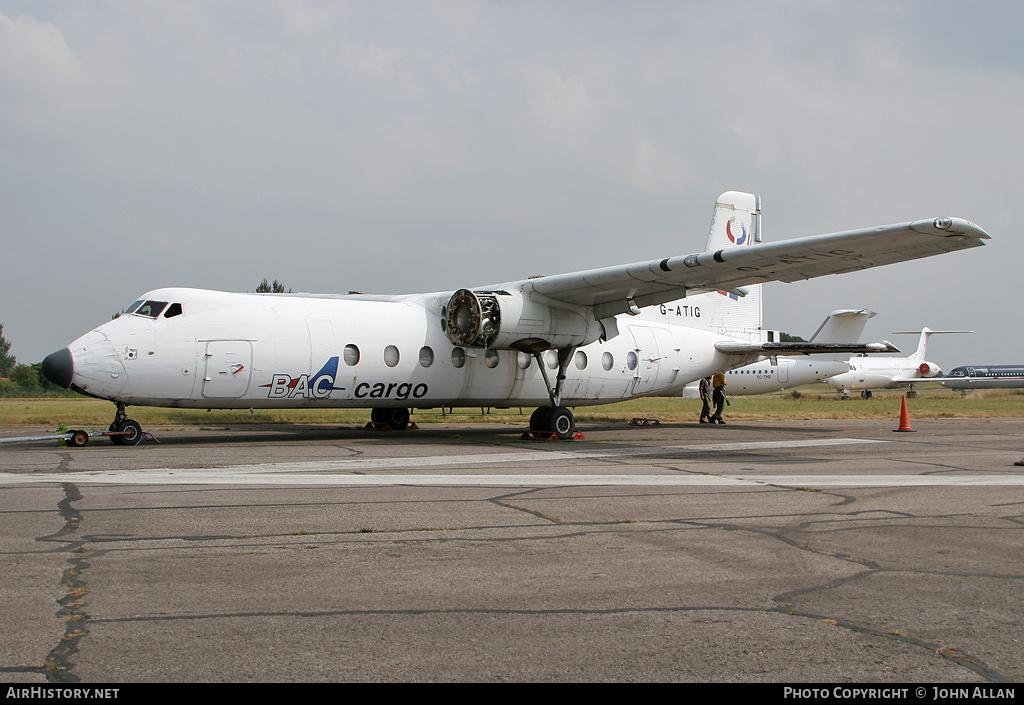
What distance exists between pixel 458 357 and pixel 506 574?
→ 13.0 m

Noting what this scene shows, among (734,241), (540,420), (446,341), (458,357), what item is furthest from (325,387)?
(734,241)

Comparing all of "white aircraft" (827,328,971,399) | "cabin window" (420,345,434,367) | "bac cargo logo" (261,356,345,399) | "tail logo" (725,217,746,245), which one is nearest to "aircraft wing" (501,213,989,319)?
"cabin window" (420,345,434,367)

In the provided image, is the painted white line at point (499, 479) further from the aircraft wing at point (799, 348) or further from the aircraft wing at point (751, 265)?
the aircraft wing at point (799, 348)

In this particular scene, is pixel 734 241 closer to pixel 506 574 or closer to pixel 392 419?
pixel 392 419

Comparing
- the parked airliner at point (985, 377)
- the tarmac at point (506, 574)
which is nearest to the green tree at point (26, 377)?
the tarmac at point (506, 574)

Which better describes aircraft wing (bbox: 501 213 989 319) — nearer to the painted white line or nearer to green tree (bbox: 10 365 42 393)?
the painted white line

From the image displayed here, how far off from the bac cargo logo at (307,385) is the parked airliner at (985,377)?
7019cm

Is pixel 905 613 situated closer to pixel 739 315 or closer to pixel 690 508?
pixel 690 508

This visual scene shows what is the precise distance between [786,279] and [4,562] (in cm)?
1433

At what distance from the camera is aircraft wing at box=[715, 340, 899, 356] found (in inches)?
861

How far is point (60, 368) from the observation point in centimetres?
1388

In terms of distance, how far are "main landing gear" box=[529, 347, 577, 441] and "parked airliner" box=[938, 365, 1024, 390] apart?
65.3m

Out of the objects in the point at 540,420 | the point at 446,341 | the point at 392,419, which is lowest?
the point at 392,419
